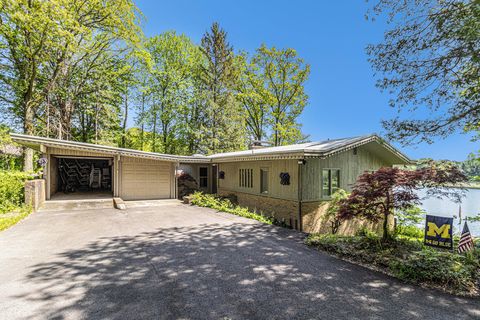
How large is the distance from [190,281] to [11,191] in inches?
389

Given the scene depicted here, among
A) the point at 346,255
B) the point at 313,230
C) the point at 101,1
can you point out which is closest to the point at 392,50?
the point at 346,255

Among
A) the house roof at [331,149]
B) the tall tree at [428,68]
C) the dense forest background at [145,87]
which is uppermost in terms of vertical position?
the dense forest background at [145,87]

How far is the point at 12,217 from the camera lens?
8.07 metres

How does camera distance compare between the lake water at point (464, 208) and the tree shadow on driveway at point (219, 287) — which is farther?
the lake water at point (464, 208)

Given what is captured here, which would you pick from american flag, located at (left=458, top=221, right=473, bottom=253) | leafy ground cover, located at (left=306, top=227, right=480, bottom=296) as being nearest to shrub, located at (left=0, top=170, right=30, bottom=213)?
leafy ground cover, located at (left=306, top=227, right=480, bottom=296)

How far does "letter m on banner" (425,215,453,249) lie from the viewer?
570cm

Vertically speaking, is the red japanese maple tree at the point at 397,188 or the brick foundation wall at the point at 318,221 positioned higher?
the red japanese maple tree at the point at 397,188

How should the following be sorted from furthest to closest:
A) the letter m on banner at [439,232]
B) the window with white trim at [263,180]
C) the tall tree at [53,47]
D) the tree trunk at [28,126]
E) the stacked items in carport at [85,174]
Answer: the stacked items in carport at [85,174]
the tree trunk at [28,126]
the tall tree at [53,47]
the window with white trim at [263,180]
the letter m on banner at [439,232]

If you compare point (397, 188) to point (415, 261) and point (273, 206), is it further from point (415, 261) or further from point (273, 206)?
point (273, 206)

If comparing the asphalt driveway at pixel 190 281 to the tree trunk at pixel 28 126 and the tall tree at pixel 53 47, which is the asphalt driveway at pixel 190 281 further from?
the tall tree at pixel 53 47

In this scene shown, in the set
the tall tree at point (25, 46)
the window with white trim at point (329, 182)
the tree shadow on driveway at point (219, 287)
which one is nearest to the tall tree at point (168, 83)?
the tall tree at point (25, 46)

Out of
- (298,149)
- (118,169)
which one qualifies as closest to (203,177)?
(118,169)

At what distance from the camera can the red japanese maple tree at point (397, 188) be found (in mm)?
5312

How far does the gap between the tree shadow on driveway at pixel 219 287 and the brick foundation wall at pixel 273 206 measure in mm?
3330
